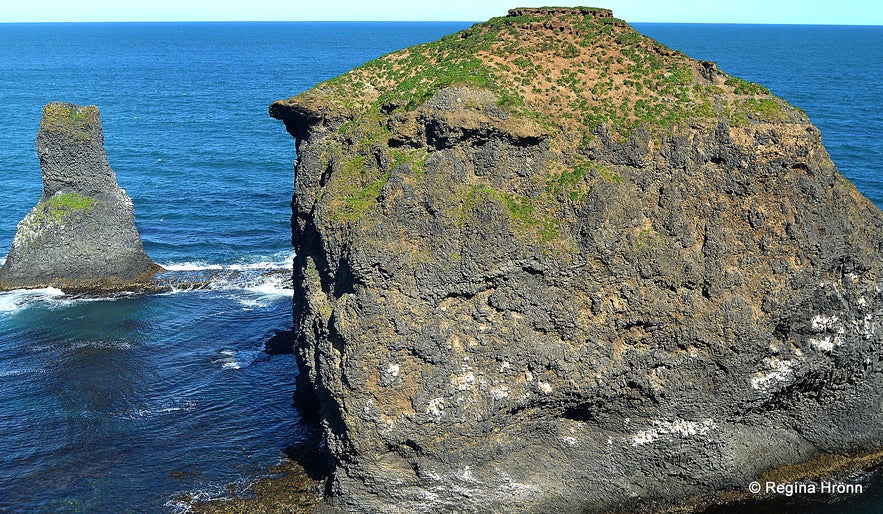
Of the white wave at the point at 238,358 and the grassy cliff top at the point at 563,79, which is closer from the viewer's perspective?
the grassy cliff top at the point at 563,79

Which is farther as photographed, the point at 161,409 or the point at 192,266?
the point at 192,266

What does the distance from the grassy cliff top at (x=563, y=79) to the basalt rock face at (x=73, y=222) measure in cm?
2482

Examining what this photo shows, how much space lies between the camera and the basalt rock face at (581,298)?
1141 inches

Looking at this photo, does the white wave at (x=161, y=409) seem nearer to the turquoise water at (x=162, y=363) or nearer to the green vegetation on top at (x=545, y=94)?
the turquoise water at (x=162, y=363)

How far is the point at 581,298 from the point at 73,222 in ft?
122

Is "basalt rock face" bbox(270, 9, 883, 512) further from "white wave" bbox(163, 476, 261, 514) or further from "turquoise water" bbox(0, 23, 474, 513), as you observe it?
"turquoise water" bbox(0, 23, 474, 513)

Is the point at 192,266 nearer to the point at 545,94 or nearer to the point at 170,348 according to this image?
the point at 170,348

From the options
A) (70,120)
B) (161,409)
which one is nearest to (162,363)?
(161,409)

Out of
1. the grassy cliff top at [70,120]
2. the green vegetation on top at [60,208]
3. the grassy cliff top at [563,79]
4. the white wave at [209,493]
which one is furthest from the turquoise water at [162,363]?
the grassy cliff top at [563,79]

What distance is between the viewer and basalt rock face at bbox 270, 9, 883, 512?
28984mm

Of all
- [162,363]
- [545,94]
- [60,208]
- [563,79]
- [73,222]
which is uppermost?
[563,79]

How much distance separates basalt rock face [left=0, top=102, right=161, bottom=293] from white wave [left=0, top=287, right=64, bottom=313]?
1.74 ft

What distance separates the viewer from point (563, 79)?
3331 centimetres

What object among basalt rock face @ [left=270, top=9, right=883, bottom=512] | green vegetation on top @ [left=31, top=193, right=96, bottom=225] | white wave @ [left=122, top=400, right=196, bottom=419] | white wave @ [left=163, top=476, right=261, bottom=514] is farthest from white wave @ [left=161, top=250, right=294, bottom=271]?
white wave @ [left=163, top=476, right=261, bottom=514]
